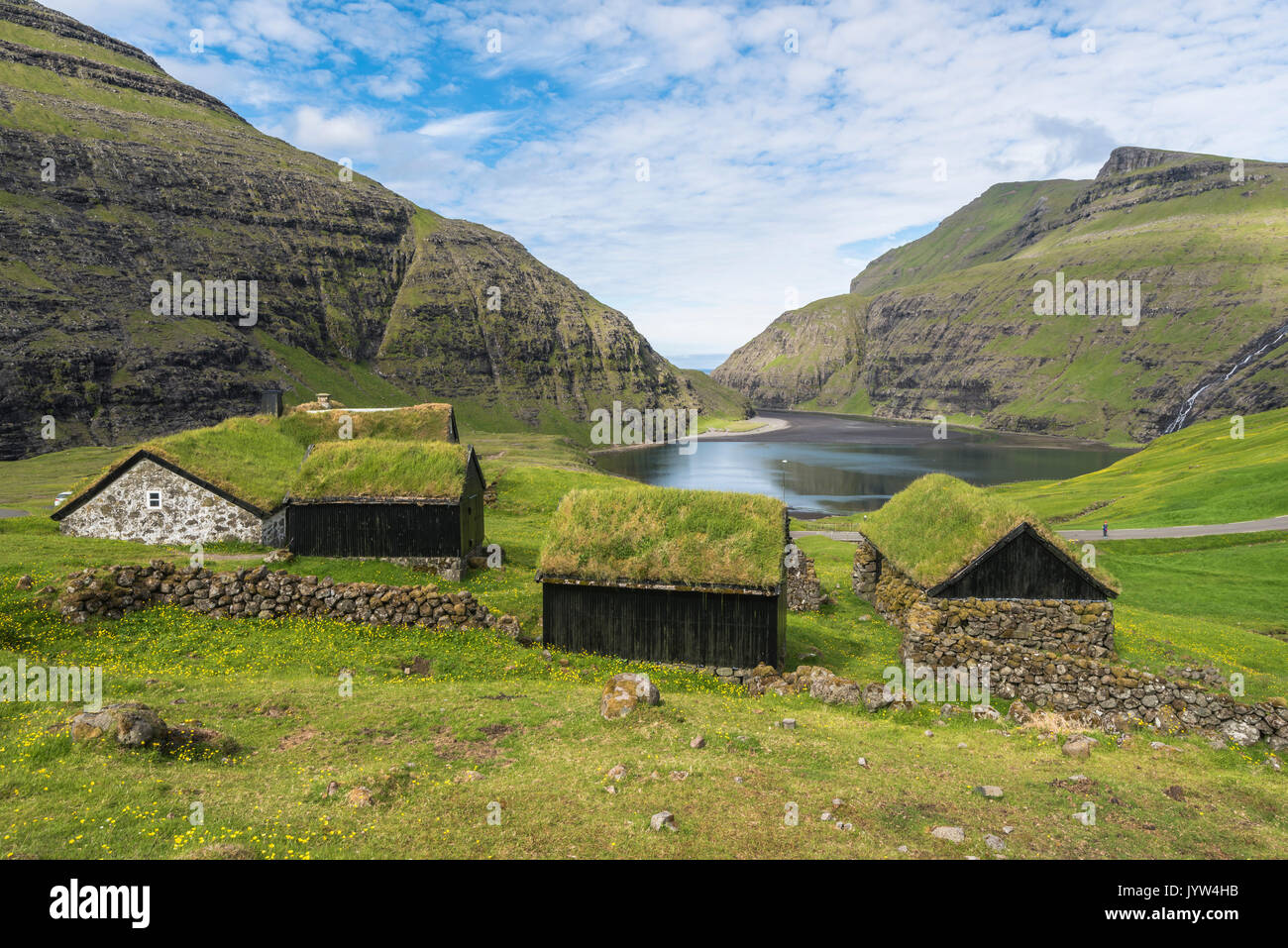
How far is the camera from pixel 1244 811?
1372 centimetres

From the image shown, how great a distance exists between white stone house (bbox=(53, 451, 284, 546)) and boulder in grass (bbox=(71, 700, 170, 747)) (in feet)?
80.8

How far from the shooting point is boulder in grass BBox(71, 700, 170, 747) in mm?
13156

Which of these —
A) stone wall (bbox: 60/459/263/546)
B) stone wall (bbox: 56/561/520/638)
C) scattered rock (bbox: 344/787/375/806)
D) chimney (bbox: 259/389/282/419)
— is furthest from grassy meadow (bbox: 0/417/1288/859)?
chimney (bbox: 259/389/282/419)

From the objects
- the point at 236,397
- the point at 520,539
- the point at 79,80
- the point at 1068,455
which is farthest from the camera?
the point at 79,80

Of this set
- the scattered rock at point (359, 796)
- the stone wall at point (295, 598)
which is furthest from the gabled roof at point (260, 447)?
the scattered rock at point (359, 796)

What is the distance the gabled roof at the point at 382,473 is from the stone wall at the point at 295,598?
8.90 metres

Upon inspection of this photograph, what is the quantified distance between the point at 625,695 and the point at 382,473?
2317 centimetres

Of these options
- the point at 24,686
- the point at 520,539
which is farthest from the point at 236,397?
the point at 24,686

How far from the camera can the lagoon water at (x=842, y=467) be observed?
114 meters

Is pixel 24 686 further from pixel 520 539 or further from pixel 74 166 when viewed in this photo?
pixel 74 166

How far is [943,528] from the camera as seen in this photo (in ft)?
96.2

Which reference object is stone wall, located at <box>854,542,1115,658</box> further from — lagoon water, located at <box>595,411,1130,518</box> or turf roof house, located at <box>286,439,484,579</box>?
lagoon water, located at <box>595,411,1130,518</box>

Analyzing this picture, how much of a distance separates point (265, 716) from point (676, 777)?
412 inches
